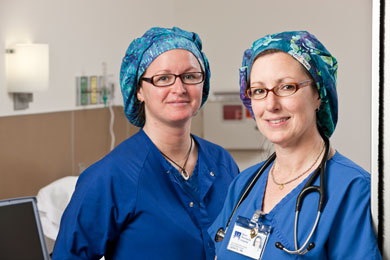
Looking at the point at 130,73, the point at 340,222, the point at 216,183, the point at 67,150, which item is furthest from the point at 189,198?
the point at 67,150

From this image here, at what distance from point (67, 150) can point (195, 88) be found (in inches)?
49.6

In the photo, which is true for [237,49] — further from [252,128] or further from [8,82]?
[8,82]

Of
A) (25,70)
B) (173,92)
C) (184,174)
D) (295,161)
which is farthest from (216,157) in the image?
(25,70)

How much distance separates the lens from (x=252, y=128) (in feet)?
11.5

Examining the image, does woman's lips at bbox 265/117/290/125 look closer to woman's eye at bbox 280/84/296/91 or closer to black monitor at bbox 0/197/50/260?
woman's eye at bbox 280/84/296/91

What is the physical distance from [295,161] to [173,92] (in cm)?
43

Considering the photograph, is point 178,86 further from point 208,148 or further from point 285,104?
point 285,104

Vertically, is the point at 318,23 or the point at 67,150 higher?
the point at 318,23

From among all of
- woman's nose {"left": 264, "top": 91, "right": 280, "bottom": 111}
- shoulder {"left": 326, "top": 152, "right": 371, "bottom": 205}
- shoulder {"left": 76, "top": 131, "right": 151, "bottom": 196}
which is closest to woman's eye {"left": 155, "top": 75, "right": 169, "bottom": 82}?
shoulder {"left": 76, "top": 131, "right": 151, "bottom": 196}

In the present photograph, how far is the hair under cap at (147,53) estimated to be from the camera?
1.32 m

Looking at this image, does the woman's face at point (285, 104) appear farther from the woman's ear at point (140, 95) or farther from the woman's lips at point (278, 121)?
the woman's ear at point (140, 95)

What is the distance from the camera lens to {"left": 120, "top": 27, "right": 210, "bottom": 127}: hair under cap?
1316 mm

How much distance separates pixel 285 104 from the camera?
90cm

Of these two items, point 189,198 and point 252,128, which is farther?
point 252,128
